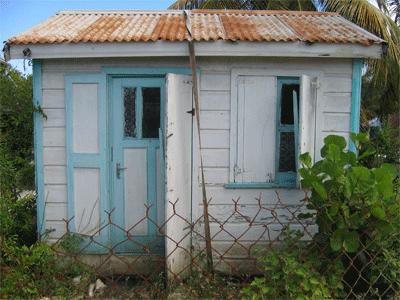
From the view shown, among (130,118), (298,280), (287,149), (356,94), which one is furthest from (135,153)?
(356,94)

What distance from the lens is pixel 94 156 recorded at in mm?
3510

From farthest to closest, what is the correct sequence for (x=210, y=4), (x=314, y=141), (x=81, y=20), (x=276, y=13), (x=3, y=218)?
(x=210, y=4)
(x=276, y=13)
(x=81, y=20)
(x=314, y=141)
(x=3, y=218)

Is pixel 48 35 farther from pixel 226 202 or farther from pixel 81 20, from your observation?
pixel 226 202

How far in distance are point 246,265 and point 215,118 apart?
6.10 ft

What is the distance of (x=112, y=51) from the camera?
10.6 ft

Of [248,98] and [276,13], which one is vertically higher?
[276,13]

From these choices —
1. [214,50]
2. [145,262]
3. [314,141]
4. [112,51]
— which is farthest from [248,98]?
[145,262]

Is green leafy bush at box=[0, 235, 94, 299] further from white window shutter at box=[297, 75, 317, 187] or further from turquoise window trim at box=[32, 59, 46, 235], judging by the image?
white window shutter at box=[297, 75, 317, 187]

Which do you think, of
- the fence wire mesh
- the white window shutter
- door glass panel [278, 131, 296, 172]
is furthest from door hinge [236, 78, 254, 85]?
the fence wire mesh

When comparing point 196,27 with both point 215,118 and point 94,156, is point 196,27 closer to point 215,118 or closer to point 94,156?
point 215,118

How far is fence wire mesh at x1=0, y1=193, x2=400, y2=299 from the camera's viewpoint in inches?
86.1

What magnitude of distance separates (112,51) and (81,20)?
3.99ft

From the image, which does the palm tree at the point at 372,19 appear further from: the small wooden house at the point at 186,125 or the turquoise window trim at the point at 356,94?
the small wooden house at the point at 186,125

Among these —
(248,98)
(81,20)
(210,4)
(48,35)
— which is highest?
(210,4)
